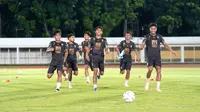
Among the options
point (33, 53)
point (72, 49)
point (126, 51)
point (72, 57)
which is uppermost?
point (33, 53)

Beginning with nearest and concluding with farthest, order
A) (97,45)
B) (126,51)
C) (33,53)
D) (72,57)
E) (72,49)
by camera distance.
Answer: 1. (97,45)
2. (126,51)
3. (72,57)
4. (72,49)
5. (33,53)

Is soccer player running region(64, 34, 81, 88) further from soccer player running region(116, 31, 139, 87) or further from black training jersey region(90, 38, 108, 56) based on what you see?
black training jersey region(90, 38, 108, 56)

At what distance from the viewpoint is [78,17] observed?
77.9 meters

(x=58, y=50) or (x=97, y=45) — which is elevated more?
(x=97, y=45)

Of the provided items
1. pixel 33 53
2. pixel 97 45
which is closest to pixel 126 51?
pixel 97 45

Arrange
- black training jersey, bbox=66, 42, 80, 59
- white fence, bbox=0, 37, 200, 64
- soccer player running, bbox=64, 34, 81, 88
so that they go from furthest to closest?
white fence, bbox=0, 37, 200, 64 → black training jersey, bbox=66, 42, 80, 59 → soccer player running, bbox=64, 34, 81, 88

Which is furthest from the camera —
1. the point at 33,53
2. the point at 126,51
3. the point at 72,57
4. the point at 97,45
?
the point at 33,53

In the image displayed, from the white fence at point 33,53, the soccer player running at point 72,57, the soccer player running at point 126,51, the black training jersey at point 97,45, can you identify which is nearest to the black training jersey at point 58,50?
the black training jersey at point 97,45

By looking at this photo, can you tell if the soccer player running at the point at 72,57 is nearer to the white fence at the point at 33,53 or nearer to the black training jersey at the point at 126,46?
the black training jersey at the point at 126,46

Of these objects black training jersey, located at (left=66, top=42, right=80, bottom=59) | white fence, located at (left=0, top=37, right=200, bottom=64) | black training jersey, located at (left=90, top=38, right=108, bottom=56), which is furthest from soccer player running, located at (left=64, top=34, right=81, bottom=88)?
white fence, located at (left=0, top=37, right=200, bottom=64)

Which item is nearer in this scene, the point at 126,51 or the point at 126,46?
the point at 126,46

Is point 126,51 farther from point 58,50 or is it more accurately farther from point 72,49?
point 58,50

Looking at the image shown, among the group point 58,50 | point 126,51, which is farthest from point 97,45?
point 126,51

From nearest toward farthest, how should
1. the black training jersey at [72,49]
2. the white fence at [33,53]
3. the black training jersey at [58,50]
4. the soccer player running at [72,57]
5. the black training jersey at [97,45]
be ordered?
1. the black training jersey at [58,50]
2. the black training jersey at [97,45]
3. the soccer player running at [72,57]
4. the black training jersey at [72,49]
5. the white fence at [33,53]
